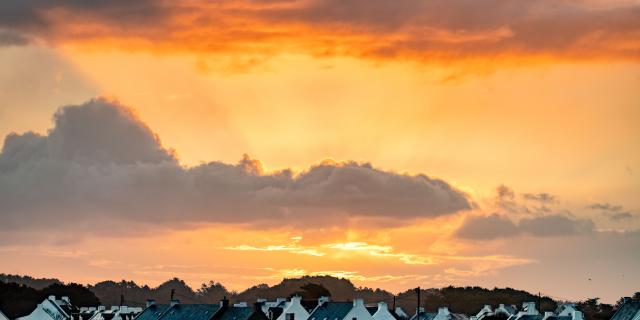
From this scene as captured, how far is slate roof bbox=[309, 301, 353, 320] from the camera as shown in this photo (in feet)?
442

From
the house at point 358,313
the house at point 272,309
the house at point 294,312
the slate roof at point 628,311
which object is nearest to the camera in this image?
the slate roof at point 628,311

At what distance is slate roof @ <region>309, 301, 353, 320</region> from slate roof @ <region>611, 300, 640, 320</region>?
1529 inches

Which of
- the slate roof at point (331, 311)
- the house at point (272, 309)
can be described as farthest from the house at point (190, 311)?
the slate roof at point (331, 311)

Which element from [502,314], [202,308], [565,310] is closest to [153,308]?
[202,308]

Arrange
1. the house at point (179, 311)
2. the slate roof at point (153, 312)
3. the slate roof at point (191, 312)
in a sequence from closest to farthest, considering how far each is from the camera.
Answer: the slate roof at point (191, 312)
the house at point (179, 311)
the slate roof at point (153, 312)

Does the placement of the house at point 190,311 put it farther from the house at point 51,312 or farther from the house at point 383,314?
the house at point 51,312

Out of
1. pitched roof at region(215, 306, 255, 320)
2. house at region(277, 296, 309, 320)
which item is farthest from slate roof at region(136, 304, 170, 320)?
house at region(277, 296, 309, 320)

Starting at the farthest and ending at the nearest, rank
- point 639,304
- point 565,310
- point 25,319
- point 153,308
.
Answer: point 25,319 < point 153,308 < point 565,310 < point 639,304

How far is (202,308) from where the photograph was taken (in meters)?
137

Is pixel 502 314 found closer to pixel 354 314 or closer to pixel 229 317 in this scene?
pixel 354 314

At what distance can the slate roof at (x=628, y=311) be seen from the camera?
99556mm

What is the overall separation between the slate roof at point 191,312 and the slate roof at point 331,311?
11841mm

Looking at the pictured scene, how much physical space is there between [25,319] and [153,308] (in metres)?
29.6

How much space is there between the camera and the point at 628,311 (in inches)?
3991
